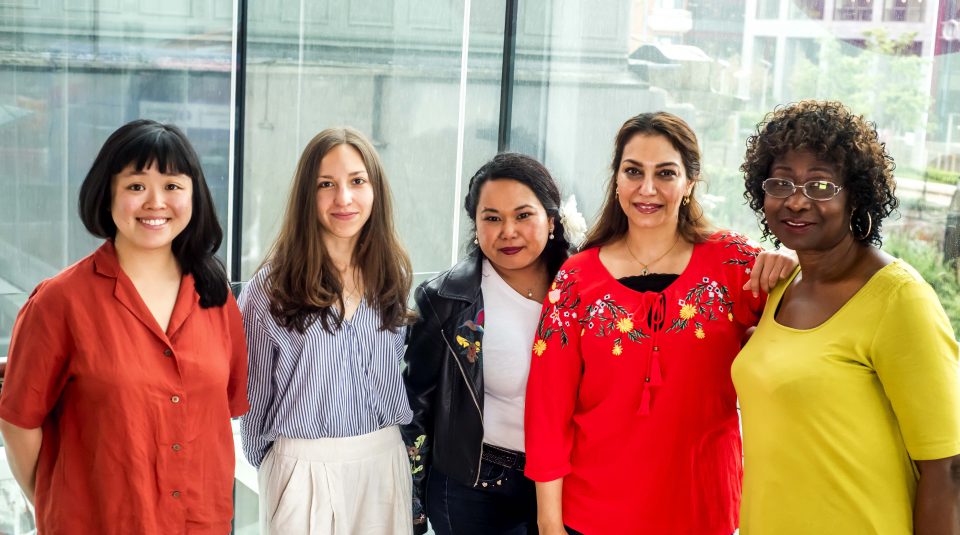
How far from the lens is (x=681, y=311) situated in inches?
90.4

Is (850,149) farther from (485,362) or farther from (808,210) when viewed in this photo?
(485,362)

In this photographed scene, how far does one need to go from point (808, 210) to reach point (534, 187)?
0.82m

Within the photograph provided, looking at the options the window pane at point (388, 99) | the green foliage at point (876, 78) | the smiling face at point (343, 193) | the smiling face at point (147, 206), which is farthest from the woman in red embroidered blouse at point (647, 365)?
the window pane at point (388, 99)

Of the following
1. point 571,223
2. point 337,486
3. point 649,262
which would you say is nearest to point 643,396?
point 649,262

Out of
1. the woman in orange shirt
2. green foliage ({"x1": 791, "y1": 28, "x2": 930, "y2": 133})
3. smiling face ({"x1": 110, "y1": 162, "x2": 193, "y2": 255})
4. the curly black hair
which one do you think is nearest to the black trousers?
the woman in orange shirt

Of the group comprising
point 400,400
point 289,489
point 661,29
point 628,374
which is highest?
point 661,29

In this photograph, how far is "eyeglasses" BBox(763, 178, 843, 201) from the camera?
1.99 metres

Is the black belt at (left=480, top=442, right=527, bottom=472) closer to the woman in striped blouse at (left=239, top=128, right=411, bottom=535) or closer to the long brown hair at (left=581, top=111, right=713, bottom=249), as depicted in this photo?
the woman in striped blouse at (left=239, top=128, right=411, bottom=535)

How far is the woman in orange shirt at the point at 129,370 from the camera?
214 cm

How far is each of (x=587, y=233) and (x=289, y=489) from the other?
0.92 metres

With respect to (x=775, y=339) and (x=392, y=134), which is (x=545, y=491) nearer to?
(x=775, y=339)

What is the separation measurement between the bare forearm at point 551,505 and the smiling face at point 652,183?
612 millimetres

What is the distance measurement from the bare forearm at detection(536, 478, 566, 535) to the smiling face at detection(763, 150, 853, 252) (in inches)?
30.3

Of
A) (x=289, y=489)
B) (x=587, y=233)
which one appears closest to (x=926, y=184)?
(x=587, y=233)
